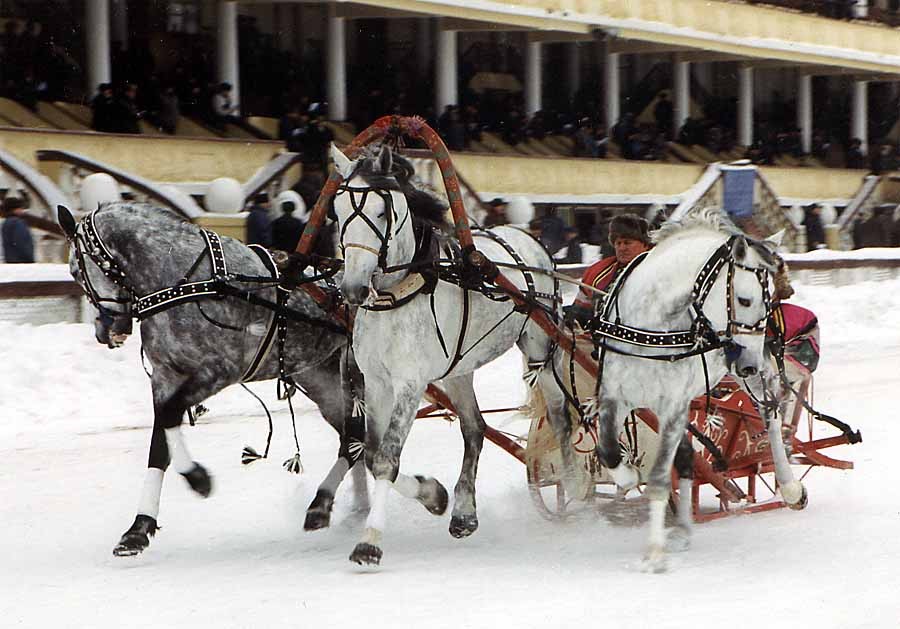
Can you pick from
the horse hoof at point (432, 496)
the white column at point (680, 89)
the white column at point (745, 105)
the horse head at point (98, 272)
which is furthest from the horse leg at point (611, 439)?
the white column at point (745, 105)

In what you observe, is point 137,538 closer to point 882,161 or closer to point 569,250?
point 569,250

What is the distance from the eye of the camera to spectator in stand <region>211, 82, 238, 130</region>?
2055 cm

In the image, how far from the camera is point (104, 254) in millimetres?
7699

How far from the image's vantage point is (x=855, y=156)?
36844mm

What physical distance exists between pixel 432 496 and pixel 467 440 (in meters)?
0.67

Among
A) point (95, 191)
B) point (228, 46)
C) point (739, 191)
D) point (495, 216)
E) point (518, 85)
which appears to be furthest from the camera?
point (518, 85)

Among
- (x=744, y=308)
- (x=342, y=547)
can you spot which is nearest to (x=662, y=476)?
(x=744, y=308)

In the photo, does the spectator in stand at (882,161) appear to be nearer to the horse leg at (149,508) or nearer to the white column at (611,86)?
the white column at (611,86)

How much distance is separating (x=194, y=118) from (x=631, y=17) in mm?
11772

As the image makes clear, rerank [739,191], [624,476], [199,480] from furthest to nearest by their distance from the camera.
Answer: [739,191], [199,480], [624,476]

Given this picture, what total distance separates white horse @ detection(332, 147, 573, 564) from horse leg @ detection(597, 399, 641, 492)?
841mm

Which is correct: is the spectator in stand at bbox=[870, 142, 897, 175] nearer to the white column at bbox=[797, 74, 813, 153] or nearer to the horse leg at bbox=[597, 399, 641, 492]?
the white column at bbox=[797, 74, 813, 153]

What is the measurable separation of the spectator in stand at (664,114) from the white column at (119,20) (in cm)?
1277

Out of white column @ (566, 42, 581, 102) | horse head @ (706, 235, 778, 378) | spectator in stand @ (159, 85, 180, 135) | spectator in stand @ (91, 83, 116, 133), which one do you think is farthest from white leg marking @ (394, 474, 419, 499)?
white column @ (566, 42, 581, 102)
